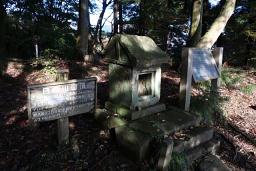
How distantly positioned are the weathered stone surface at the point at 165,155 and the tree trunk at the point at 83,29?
683 centimetres

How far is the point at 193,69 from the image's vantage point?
15.4 feet

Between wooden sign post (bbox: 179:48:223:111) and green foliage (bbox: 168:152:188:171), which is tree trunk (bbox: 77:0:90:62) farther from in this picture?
green foliage (bbox: 168:152:188:171)

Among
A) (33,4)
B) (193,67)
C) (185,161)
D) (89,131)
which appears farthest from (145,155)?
(33,4)

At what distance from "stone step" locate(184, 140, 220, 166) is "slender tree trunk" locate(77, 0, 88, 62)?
6.49 m

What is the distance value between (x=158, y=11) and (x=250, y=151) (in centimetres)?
1176

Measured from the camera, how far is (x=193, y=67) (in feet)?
15.4

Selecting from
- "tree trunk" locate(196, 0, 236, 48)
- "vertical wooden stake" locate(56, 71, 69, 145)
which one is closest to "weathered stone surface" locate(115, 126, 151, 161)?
"vertical wooden stake" locate(56, 71, 69, 145)

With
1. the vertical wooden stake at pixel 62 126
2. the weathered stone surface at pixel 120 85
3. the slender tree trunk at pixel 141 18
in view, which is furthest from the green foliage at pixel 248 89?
the slender tree trunk at pixel 141 18

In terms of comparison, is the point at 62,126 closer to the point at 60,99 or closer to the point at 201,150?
the point at 60,99

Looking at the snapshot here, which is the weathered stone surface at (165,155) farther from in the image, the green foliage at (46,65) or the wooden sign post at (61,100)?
the green foliage at (46,65)

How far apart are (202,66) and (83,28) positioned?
5.78m

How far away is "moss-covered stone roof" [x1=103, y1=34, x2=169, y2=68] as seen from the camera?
376 cm

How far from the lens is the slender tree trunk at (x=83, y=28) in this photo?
8.22 meters

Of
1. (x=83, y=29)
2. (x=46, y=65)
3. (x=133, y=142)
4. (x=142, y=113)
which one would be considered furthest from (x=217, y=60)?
(x=46, y=65)
